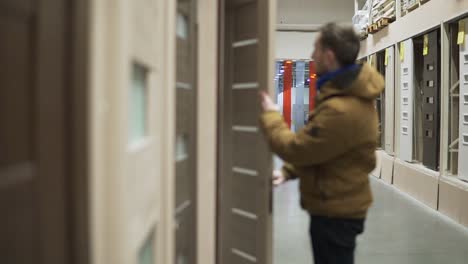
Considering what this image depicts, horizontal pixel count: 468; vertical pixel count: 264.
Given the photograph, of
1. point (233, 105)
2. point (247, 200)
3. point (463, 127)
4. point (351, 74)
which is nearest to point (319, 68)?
point (351, 74)

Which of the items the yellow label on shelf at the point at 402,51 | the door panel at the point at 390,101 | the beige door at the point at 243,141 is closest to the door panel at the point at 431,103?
the yellow label on shelf at the point at 402,51

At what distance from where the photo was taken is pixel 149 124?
1226 mm

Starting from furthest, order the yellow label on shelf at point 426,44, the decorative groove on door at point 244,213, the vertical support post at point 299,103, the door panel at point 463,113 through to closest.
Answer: the vertical support post at point 299,103, the yellow label on shelf at point 426,44, the door panel at point 463,113, the decorative groove on door at point 244,213

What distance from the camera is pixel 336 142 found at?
5.94ft

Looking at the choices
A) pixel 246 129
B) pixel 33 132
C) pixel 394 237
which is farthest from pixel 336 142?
pixel 394 237

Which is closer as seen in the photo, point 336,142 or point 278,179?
point 336,142

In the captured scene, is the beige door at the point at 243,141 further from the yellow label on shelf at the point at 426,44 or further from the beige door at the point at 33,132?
the yellow label on shelf at the point at 426,44

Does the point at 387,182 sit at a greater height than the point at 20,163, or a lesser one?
lesser

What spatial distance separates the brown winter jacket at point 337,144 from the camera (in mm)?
1816

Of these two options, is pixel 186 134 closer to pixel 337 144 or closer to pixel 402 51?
pixel 337 144

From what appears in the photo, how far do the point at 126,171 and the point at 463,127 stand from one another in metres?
4.63

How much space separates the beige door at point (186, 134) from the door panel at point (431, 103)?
4365 mm

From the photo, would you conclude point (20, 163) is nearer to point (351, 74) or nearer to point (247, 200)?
point (351, 74)

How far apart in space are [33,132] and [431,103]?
18.8 ft
